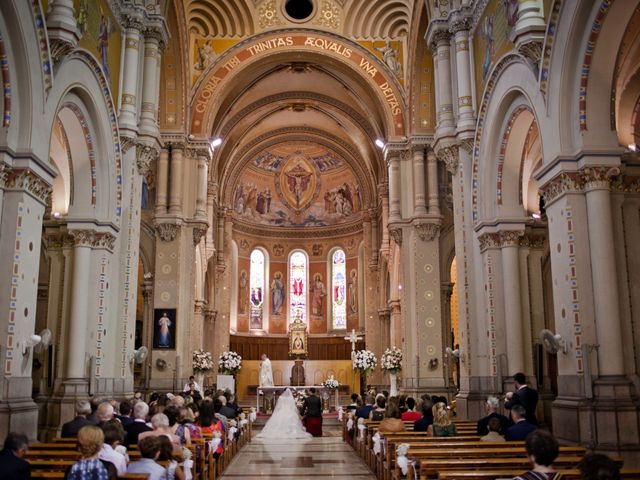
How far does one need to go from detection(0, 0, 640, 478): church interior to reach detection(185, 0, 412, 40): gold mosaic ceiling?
0.08 m

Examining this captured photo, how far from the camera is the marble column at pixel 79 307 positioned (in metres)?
14.2

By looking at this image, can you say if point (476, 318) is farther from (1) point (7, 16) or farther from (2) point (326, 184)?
(2) point (326, 184)

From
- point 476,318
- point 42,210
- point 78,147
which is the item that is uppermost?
point 78,147

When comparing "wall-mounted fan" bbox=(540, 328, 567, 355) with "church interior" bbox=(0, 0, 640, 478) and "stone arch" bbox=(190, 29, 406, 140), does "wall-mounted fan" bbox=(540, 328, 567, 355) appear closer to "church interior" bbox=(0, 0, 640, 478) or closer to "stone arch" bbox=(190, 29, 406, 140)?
"church interior" bbox=(0, 0, 640, 478)

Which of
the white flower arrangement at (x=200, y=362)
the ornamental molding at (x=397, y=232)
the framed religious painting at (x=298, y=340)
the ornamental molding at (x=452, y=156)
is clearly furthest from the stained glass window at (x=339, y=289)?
the ornamental molding at (x=452, y=156)

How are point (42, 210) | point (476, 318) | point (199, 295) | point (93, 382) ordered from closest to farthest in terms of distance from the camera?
point (42, 210) < point (93, 382) < point (476, 318) < point (199, 295)

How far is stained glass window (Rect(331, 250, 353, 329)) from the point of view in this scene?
40.6 m

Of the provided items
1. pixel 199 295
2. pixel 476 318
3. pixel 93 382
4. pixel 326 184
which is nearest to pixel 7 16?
pixel 93 382

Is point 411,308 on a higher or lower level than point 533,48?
lower

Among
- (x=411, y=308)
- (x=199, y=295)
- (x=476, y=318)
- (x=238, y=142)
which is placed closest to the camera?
(x=476, y=318)

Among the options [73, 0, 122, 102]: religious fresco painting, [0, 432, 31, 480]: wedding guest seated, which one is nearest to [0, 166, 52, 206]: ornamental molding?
[73, 0, 122, 102]: religious fresco painting

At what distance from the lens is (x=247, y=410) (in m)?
23.0

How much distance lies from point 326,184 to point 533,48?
28772 mm

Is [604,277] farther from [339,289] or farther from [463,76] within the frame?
[339,289]
